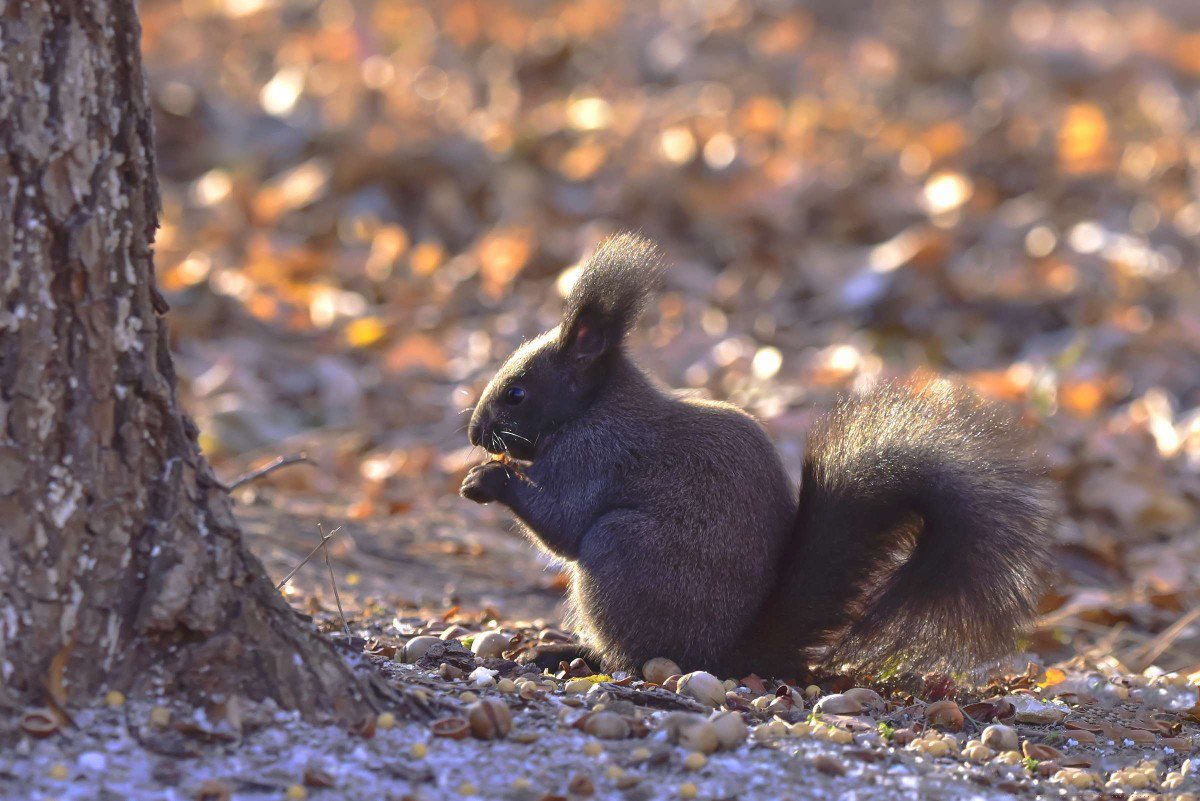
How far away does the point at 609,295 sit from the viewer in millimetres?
2941

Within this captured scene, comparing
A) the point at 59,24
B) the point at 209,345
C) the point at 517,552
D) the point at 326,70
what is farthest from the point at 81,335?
the point at 326,70

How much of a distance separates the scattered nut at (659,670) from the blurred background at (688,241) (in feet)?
3.76

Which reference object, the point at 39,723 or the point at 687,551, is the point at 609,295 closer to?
the point at 687,551

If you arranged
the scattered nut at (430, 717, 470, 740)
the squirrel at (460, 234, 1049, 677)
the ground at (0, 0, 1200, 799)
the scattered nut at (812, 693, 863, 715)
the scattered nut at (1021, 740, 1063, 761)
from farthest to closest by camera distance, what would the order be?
1. the squirrel at (460, 234, 1049, 677)
2. the scattered nut at (812, 693, 863, 715)
3. the scattered nut at (1021, 740, 1063, 761)
4. the ground at (0, 0, 1200, 799)
5. the scattered nut at (430, 717, 470, 740)

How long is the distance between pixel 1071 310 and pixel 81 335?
184 inches

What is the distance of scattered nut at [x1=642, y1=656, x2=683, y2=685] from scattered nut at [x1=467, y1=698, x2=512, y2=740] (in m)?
0.60

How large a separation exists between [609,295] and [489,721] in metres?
1.11

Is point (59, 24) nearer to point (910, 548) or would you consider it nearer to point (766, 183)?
point (910, 548)

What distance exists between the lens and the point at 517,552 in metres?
4.31

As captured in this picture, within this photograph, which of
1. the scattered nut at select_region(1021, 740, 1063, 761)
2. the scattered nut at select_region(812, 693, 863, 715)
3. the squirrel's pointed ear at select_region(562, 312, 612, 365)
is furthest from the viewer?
the squirrel's pointed ear at select_region(562, 312, 612, 365)

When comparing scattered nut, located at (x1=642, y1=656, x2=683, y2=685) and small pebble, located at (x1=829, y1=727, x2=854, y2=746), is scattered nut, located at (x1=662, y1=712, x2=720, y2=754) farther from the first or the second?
scattered nut, located at (x1=642, y1=656, x2=683, y2=685)

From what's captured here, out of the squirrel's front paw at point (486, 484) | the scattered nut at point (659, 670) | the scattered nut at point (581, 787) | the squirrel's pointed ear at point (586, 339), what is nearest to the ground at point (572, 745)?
the scattered nut at point (581, 787)

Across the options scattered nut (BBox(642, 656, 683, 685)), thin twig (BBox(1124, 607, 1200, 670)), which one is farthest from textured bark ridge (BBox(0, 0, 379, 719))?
thin twig (BBox(1124, 607, 1200, 670))

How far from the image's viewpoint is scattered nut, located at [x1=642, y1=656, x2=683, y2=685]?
8.81 feet
